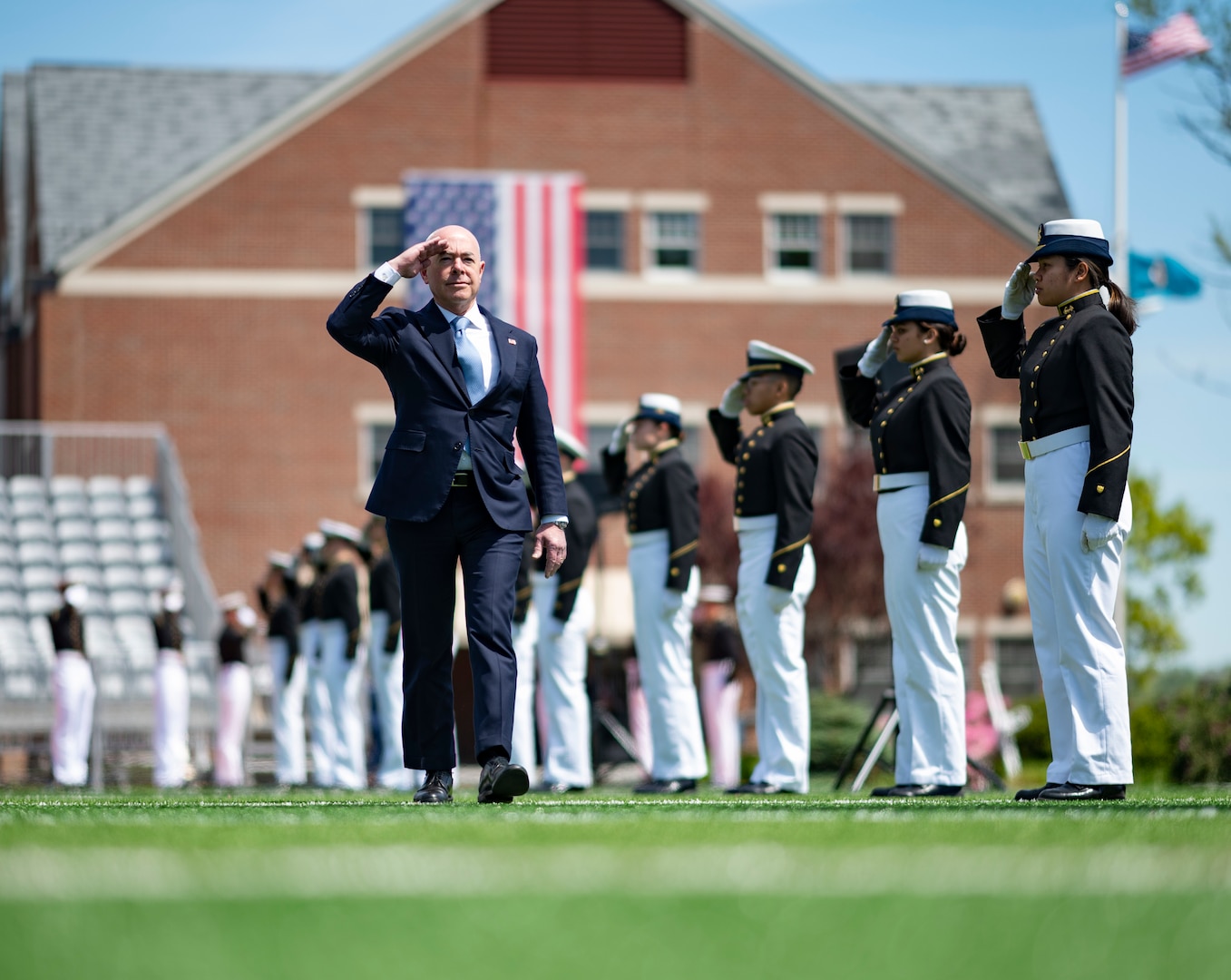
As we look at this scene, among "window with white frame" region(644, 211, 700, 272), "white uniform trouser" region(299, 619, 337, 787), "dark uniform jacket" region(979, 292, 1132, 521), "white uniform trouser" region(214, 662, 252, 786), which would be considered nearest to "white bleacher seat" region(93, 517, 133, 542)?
"white uniform trouser" region(214, 662, 252, 786)

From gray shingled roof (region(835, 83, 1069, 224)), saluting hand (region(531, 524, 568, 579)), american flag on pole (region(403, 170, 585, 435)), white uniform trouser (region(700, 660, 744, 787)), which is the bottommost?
white uniform trouser (region(700, 660, 744, 787))

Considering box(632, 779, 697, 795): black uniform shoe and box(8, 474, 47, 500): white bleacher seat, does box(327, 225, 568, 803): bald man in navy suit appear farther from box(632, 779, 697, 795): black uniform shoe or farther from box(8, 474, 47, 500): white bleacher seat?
box(8, 474, 47, 500): white bleacher seat

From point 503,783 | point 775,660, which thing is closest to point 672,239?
point 775,660

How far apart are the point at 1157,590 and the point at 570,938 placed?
55144 millimetres

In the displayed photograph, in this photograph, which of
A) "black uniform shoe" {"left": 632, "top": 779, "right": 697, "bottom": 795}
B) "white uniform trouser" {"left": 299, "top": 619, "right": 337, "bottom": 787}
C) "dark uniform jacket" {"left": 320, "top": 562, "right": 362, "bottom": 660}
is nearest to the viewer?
"black uniform shoe" {"left": 632, "top": 779, "right": 697, "bottom": 795}

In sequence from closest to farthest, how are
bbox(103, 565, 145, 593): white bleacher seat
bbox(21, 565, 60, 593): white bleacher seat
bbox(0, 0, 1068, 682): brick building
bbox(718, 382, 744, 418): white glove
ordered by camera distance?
bbox(718, 382, 744, 418): white glove < bbox(21, 565, 60, 593): white bleacher seat < bbox(103, 565, 145, 593): white bleacher seat < bbox(0, 0, 1068, 682): brick building

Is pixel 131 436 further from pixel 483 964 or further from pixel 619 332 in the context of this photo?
pixel 483 964

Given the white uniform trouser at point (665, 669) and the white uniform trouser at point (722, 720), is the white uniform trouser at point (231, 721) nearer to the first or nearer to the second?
the white uniform trouser at point (722, 720)

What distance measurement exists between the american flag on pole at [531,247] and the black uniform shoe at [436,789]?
19930 millimetres

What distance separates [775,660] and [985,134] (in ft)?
94.9

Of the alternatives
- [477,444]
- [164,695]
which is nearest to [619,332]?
[164,695]

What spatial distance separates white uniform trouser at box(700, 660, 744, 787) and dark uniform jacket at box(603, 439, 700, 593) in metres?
8.83

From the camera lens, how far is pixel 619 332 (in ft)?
108

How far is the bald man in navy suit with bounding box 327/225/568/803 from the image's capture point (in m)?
7.58
